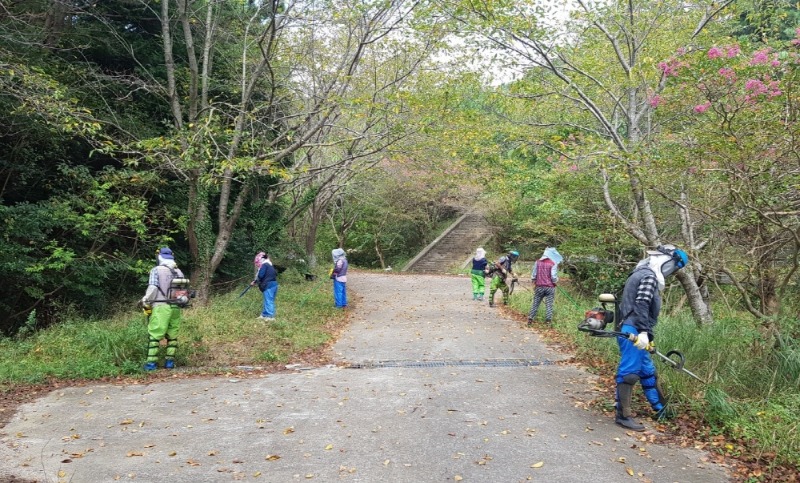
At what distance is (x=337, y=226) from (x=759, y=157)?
79.1 feet

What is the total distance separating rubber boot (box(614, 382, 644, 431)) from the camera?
534 centimetres

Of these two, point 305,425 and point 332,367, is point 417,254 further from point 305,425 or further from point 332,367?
point 305,425

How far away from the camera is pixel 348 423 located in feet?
18.0

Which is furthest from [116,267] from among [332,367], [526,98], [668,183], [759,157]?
[759,157]

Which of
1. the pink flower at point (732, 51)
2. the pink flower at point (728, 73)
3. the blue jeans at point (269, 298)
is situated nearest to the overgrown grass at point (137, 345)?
the blue jeans at point (269, 298)

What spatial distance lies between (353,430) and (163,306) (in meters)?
3.82

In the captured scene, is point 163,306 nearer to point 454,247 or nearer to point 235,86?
point 235,86

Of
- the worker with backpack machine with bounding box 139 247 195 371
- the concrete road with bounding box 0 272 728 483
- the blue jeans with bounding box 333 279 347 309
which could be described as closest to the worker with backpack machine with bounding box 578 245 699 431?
the concrete road with bounding box 0 272 728 483

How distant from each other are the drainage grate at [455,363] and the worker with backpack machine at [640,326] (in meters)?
2.58

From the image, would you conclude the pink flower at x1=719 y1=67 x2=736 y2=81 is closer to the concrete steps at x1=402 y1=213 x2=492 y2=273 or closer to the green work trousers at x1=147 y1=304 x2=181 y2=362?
the green work trousers at x1=147 y1=304 x2=181 y2=362

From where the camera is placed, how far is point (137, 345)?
26.2 ft

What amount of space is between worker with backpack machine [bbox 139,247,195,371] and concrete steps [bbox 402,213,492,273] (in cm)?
1899

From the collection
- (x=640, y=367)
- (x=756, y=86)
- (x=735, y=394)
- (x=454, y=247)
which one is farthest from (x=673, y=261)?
(x=454, y=247)

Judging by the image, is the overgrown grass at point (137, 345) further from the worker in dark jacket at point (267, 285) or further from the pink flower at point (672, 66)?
the pink flower at point (672, 66)
